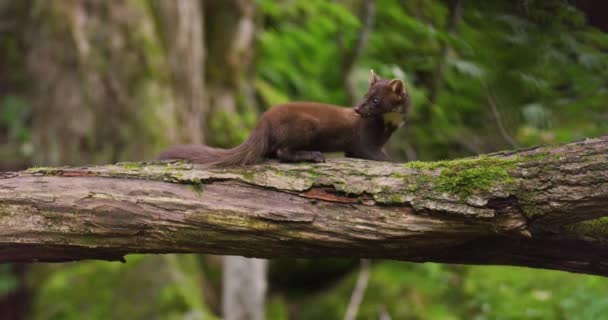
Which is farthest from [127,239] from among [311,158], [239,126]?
[239,126]

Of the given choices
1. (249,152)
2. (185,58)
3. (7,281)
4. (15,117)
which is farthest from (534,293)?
(15,117)

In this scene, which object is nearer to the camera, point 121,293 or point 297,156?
point 297,156

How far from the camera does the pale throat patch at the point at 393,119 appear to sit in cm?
527

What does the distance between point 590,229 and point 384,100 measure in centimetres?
207

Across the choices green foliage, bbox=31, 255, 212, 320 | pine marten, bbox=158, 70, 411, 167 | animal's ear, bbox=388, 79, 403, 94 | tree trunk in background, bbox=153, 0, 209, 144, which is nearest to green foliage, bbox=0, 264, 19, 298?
green foliage, bbox=31, 255, 212, 320

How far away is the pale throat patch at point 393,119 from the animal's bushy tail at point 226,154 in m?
1.19

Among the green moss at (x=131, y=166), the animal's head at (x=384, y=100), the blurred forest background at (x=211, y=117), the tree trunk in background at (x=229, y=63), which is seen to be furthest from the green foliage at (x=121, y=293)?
the green moss at (x=131, y=166)

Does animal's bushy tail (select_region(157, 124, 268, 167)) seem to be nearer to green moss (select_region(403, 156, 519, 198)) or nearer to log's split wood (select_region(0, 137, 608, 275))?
log's split wood (select_region(0, 137, 608, 275))

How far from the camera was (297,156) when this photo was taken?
14.7 feet

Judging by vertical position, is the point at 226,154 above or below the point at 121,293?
above

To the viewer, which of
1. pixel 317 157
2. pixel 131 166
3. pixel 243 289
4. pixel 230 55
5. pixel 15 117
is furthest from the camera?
pixel 230 55

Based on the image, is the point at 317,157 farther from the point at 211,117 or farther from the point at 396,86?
the point at 211,117

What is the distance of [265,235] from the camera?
344 cm

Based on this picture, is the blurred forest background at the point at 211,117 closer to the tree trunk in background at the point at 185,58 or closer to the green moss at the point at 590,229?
the tree trunk in background at the point at 185,58
